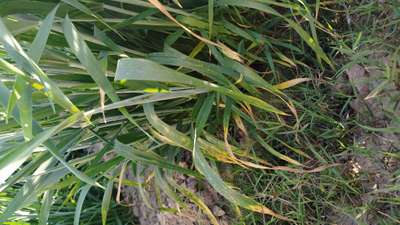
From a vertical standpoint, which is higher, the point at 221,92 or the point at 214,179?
the point at 221,92

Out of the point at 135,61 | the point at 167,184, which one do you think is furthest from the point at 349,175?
the point at 135,61

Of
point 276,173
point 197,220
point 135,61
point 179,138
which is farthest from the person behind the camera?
point 197,220

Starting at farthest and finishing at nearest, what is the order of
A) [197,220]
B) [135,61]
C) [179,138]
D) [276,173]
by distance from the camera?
[197,220], [276,173], [179,138], [135,61]

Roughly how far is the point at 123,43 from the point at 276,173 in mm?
408

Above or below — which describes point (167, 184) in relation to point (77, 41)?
below

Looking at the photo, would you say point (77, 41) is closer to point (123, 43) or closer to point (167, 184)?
point (123, 43)

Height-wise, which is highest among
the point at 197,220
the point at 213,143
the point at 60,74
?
the point at 60,74

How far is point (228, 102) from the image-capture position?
997 mm

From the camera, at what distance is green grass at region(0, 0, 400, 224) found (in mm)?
917

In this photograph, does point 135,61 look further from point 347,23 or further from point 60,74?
point 347,23

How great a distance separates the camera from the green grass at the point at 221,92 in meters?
0.92

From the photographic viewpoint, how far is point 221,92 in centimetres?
92

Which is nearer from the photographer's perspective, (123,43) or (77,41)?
(77,41)

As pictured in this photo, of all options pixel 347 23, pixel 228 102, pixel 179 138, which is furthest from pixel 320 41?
pixel 179 138
